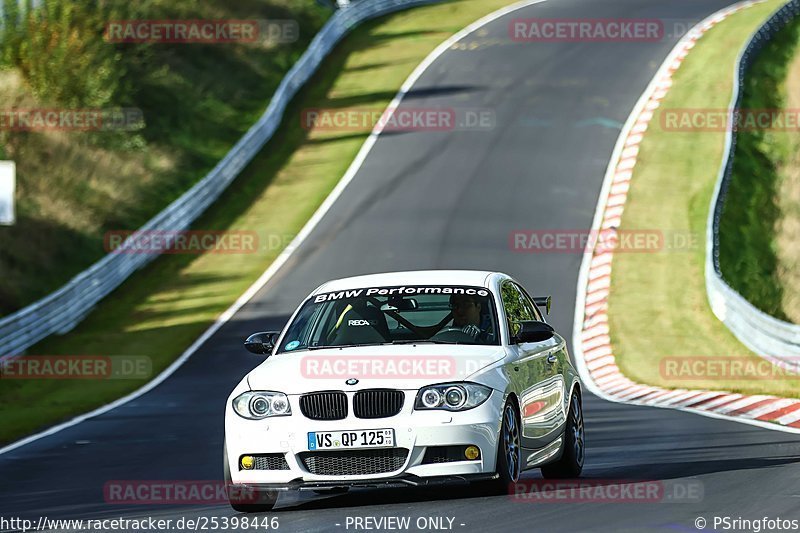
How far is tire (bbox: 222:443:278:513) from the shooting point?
9570 mm

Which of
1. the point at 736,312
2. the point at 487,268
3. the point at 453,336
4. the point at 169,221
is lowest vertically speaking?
the point at 736,312

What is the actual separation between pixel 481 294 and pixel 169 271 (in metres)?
21.0

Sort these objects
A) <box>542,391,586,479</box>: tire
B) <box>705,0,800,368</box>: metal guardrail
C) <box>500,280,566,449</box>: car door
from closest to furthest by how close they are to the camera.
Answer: <box>500,280,566,449</box>: car door, <box>542,391,586,479</box>: tire, <box>705,0,800,368</box>: metal guardrail

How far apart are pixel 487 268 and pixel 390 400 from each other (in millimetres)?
19019

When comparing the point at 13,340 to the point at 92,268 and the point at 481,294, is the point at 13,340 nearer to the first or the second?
the point at 92,268

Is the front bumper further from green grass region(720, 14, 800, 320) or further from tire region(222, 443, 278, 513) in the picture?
green grass region(720, 14, 800, 320)

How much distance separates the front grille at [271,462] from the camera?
30.6ft

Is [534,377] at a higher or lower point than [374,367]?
lower

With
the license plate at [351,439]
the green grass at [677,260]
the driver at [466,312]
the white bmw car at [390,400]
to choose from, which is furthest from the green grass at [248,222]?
the license plate at [351,439]

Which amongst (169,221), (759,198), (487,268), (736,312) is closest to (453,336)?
(736,312)

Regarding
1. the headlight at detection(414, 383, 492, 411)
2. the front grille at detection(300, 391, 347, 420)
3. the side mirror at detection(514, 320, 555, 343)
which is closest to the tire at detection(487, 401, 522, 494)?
the headlight at detection(414, 383, 492, 411)

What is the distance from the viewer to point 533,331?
33.2ft

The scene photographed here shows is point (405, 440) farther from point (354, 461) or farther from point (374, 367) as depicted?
point (374, 367)

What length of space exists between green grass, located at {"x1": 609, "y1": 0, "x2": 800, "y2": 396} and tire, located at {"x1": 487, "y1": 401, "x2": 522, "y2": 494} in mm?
9683
